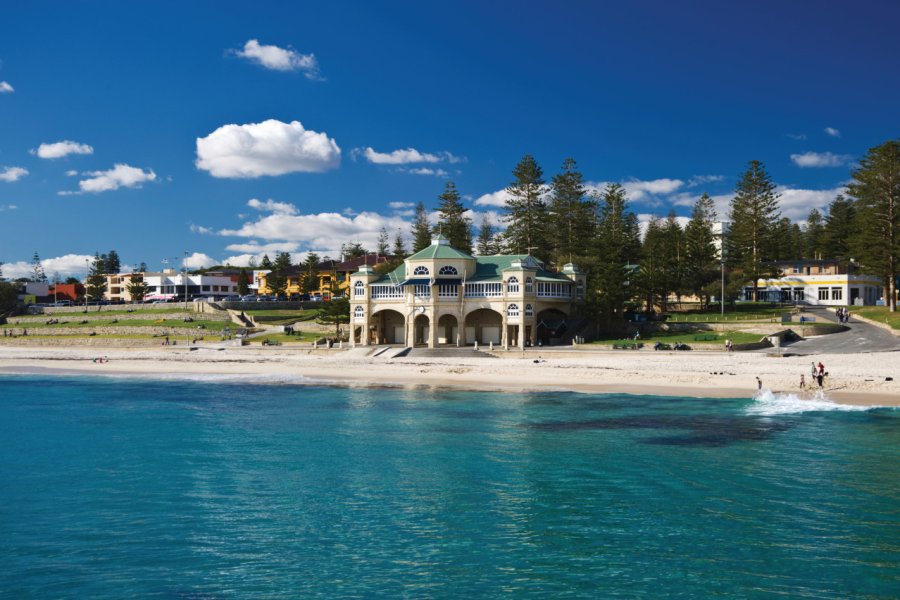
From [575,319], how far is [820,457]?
134ft

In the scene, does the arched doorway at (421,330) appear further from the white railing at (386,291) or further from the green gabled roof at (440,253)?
the green gabled roof at (440,253)

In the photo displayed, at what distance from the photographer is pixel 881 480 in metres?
20.4

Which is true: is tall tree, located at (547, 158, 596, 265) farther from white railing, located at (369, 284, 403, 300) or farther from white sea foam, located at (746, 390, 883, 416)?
white sea foam, located at (746, 390, 883, 416)

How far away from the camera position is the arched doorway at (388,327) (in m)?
66.3

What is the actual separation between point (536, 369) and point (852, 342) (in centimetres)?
2313

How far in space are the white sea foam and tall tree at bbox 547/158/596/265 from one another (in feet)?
162

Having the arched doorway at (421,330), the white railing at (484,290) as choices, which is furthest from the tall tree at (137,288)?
the white railing at (484,290)

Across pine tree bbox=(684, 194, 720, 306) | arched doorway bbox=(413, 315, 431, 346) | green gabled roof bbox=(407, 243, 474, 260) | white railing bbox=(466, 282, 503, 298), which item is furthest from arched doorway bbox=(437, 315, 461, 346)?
pine tree bbox=(684, 194, 720, 306)

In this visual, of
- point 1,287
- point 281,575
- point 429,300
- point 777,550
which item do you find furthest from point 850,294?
point 1,287

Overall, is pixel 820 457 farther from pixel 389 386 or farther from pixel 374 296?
pixel 374 296

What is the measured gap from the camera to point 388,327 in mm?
67375

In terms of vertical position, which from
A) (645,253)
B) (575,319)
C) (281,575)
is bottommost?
(281,575)

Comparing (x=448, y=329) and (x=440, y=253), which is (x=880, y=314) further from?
(x=440, y=253)

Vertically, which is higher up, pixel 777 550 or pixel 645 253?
pixel 645 253
